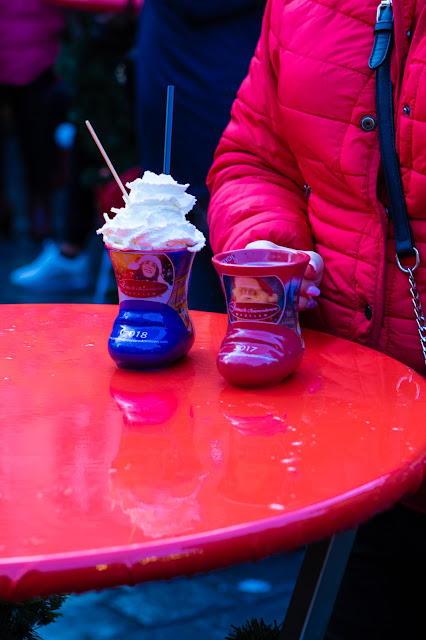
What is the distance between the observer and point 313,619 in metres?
0.91

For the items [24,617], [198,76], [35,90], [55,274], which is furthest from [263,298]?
[35,90]

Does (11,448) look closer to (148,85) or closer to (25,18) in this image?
(148,85)

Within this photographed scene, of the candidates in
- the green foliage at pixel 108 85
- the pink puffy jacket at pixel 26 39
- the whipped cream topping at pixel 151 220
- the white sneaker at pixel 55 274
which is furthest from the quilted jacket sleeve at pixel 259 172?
→ the pink puffy jacket at pixel 26 39

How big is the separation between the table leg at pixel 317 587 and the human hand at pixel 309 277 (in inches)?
14.1

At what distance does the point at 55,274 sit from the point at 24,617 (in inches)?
139

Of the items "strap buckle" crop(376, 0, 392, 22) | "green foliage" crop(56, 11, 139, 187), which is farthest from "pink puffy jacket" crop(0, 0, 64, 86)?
"strap buckle" crop(376, 0, 392, 22)

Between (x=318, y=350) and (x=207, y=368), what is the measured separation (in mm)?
174

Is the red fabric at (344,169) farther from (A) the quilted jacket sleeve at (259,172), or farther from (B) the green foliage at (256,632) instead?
(B) the green foliage at (256,632)

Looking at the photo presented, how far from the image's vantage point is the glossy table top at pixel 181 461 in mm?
586

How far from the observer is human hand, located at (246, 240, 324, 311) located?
112cm

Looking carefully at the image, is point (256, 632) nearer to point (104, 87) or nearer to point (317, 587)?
point (317, 587)

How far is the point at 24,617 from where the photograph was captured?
1.12 metres

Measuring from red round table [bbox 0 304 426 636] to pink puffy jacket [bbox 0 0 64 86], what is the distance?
3854mm

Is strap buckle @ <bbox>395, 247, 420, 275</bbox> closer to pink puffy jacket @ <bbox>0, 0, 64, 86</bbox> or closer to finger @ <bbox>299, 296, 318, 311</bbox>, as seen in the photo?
finger @ <bbox>299, 296, 318, 311</bbox>
